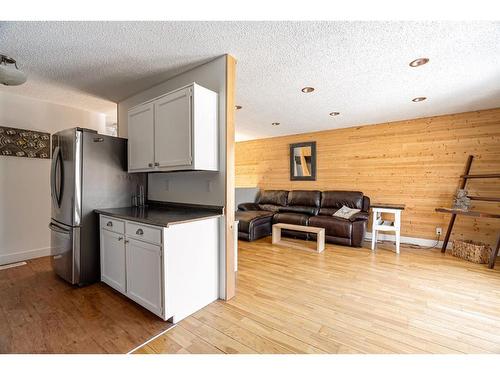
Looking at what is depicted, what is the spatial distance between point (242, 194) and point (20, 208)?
4028 millimetres

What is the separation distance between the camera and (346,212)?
4.30 metres

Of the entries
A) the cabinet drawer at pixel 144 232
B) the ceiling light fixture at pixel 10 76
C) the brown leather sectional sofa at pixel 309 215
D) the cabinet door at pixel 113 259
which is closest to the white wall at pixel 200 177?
the cabinet drawer at pixel 144 232

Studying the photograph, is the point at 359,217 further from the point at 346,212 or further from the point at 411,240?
the point at 411,240

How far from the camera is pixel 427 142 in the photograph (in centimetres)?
401

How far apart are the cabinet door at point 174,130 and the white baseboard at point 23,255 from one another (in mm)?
2692

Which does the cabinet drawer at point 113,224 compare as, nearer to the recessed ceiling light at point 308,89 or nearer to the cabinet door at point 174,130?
the cabinet door at point 174,130

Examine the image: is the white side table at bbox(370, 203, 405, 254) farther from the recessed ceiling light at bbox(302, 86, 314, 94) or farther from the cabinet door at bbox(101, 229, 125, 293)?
the cabinet door at bbox(101, 229, 125, 293)

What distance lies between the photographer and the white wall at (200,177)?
7.02 ft

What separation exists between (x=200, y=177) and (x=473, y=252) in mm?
4002

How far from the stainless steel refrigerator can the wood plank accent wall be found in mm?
4166

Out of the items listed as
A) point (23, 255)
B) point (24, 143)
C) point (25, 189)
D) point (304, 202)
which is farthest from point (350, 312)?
point (24, 143)

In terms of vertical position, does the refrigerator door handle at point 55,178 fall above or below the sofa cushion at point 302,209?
above
